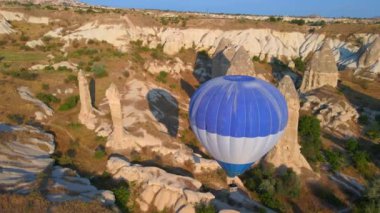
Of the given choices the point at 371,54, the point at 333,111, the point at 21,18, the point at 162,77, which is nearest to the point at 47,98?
the point at 162,77

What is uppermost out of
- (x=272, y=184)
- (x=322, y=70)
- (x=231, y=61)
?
(x=231, y=61)

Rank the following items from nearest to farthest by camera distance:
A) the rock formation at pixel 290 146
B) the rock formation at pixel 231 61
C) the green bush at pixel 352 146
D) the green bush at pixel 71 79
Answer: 1. the rock formation at pixel 290 146
2. the rock formation at pixel 231 61
3. the green bush at pixel 71 79
4. the green bush at pixel 352 146

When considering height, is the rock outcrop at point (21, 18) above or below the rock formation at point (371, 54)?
above

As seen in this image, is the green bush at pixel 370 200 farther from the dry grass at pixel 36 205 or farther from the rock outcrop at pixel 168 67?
the rock outcrop at pixel 168 67

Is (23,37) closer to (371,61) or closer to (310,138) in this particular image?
(310,138)

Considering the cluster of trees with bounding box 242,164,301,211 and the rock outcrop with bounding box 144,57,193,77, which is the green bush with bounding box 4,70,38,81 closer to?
Result: the rock outcrop with bounding box 144,57,193,77

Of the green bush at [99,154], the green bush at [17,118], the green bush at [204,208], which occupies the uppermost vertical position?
the green bush at [17,118]

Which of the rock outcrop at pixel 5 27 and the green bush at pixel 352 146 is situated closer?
the green bush at pixel 352 146

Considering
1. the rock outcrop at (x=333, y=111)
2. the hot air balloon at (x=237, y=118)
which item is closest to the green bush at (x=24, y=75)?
the hot air balloon at (x=237, y=118)
